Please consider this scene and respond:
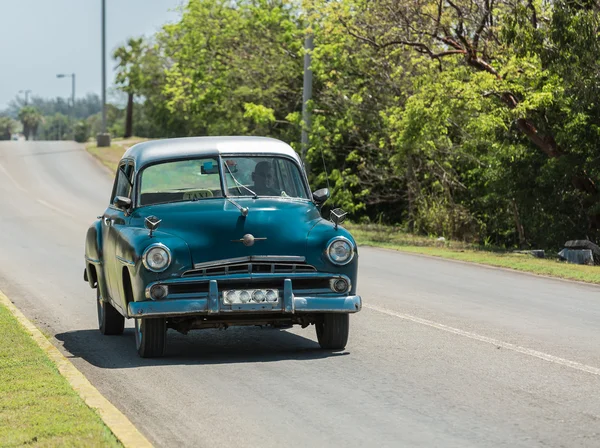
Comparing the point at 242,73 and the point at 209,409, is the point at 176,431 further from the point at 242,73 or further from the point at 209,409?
the point at 242,73

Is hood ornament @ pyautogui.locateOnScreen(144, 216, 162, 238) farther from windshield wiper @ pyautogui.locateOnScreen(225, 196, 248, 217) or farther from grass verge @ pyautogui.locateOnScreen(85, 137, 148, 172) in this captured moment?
grass verge @ pyautogui.locateOnScreen(85, 137, 148, 172)

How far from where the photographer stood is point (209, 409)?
8.11m

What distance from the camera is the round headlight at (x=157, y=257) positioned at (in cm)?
987

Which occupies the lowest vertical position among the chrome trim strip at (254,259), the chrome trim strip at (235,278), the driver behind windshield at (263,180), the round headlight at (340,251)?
the chrome trim strip at (235,278)

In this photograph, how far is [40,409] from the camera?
7.66m

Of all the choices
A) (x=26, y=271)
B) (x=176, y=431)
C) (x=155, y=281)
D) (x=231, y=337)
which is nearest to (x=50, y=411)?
(x=176, y=431)

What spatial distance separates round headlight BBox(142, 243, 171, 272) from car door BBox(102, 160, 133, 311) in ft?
2.94

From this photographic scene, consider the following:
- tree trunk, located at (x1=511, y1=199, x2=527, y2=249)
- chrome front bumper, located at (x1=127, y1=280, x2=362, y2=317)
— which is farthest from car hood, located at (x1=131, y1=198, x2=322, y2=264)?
tree trunk, located at (x1=511, y1=199, x2=527, y2=249)

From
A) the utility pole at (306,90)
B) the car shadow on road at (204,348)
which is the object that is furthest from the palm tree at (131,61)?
the car shadow on road at (204,348)

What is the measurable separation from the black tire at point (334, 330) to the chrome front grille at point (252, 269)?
2.05 feet

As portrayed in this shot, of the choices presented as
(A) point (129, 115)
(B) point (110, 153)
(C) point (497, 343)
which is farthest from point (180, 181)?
(A) point (129, 115)

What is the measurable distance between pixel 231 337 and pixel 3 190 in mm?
35087

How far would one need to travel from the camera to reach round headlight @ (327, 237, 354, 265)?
10.2 m

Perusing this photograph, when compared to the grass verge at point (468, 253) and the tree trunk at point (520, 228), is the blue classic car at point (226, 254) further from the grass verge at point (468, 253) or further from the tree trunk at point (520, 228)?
the tree trunk at point (520, 228)
